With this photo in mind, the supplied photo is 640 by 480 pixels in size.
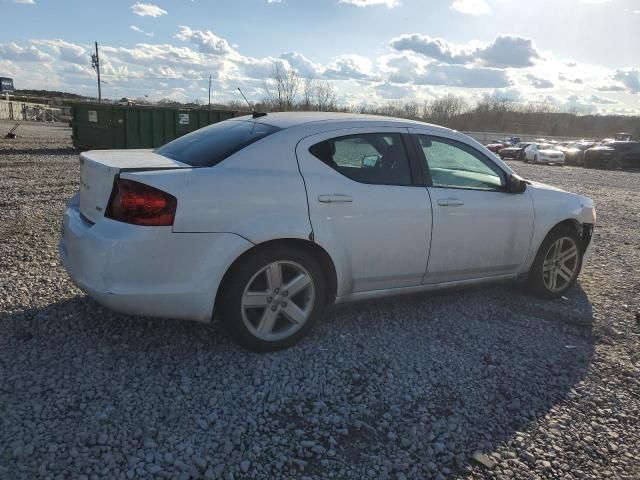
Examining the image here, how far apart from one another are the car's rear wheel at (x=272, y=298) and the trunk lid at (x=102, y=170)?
81cm

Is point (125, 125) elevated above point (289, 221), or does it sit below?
above

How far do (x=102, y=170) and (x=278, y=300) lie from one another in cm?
140

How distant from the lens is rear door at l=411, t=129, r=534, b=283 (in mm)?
4074

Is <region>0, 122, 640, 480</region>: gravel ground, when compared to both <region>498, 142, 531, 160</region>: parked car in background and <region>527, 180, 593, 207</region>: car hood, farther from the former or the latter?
<region>498, 142, 531, 160</region>: parked car in background

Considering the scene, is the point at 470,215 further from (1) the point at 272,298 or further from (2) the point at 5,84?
(2) the point at 5,84

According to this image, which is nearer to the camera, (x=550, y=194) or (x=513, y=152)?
(x=550, y=194)

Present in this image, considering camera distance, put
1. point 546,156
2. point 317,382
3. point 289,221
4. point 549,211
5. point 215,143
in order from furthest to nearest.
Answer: point 546,156
point 549,211
point 215,143
point 289,221
point 317,382

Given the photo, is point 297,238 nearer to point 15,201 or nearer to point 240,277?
point 240,277

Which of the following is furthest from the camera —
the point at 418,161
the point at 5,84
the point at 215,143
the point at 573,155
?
the point at 5,84

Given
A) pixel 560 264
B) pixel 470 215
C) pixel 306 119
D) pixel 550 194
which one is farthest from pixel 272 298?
pixel 560 264

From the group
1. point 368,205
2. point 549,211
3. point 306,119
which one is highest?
point 306,119

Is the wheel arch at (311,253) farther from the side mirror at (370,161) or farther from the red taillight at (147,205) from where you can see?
the side mirror at (370,161)

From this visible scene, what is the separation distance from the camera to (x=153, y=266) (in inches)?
120

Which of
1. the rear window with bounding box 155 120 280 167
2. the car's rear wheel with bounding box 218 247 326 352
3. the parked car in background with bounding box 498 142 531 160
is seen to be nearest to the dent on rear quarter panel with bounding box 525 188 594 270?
the car's rear wheel with bounding box 218 247 326 352
